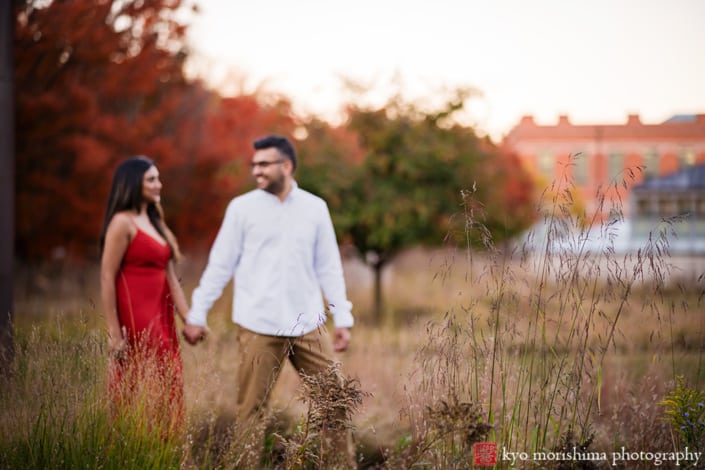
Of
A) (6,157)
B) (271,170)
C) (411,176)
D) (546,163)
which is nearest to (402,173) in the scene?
(411,176)

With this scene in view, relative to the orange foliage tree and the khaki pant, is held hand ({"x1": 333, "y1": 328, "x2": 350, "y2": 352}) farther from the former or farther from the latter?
the orange foliage tree

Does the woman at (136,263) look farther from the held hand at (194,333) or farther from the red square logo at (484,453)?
the red square logo at (484,453)

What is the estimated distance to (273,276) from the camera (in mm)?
4281

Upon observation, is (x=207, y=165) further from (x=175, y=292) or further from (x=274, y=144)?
(x=274, y=144)

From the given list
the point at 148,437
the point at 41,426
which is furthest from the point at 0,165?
the point at 148,437

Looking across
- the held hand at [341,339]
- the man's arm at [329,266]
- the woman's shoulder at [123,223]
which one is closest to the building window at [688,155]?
the man's arm at [329,266]

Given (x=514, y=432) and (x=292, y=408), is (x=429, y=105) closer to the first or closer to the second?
(x=292, y=408)

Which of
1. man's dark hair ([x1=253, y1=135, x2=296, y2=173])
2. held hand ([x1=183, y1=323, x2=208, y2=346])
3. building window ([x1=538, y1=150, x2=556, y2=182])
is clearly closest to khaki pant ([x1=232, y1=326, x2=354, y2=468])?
held hand ([x1=183, y1=323, x2=208, y2=346])

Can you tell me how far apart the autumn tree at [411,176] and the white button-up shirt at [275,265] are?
7.10m

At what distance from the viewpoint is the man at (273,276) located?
13.8 ft

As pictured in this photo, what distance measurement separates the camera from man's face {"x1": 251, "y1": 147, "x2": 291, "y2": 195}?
14.4 feet

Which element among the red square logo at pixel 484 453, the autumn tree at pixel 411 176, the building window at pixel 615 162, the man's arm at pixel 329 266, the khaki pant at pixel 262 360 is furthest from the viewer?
the building window at pixel 615 162

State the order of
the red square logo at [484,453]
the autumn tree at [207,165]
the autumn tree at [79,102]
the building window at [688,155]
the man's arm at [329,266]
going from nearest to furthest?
the red square logo at [484,453] → the man's arm at [329,266] → the autumn tree at [79,102] → the autumn tree at [207,165] → the building window at [688,155]

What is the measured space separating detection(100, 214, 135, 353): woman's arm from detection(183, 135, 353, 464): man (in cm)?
44
